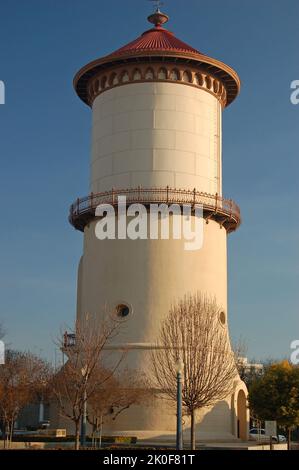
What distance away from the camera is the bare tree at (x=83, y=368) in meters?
33.6

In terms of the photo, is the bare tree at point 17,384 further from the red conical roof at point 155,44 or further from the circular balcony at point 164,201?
the red conical roof at point 155,44

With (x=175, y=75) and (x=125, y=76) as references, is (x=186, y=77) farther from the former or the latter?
(x=125, y=76)

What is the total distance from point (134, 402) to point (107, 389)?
254 cm

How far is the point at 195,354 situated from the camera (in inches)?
1517

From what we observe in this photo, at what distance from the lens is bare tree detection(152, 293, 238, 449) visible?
3734cm

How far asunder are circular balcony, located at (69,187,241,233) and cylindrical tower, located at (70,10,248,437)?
0.06 metres

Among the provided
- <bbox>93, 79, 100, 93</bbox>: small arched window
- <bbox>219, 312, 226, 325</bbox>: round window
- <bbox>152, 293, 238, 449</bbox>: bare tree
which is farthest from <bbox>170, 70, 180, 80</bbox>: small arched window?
<bbox>219, 312, 226, 325</bbox>: round window

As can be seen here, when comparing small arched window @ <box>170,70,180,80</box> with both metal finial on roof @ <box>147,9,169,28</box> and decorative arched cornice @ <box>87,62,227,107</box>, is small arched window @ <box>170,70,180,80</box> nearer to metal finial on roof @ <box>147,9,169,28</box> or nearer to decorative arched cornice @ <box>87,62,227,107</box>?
decorative arched cornice @ <box>87,62,227,107</box>

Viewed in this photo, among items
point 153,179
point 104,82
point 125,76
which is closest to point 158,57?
point 125,76

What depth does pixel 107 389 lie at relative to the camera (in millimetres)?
39750

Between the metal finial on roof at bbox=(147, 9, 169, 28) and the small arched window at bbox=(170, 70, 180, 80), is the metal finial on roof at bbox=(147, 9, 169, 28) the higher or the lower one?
the higher one

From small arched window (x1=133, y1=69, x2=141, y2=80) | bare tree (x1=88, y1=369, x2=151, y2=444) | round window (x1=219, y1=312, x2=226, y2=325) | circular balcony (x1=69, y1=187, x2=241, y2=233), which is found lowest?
bare tree (x1=88, y1=369, x2=151, y2=444)

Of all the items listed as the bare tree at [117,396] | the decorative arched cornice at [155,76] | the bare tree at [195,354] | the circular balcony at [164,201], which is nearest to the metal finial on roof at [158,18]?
the decorative arched cornice at [155,76]
